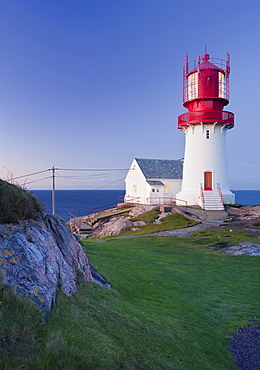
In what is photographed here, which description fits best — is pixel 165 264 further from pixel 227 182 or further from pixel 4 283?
pixel 227 182

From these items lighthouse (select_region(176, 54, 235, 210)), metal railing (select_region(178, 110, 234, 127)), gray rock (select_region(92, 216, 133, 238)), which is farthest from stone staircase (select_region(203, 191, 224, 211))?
gray rock (select_region(92, 216, 133, 238))

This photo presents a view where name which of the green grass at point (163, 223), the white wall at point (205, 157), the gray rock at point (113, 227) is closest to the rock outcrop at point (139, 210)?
the gray rock at point (113, 227)

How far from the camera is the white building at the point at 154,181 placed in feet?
141

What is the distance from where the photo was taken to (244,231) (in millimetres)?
24219

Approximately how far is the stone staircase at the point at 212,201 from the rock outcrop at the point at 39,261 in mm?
28231

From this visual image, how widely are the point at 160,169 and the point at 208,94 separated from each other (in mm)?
15300

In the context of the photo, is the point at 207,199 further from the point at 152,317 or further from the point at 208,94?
the point at 152,317

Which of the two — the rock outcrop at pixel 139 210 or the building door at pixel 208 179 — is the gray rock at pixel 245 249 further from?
the rock outcrop at pixel 139 210

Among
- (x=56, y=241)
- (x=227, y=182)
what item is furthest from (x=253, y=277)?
(x=227, y=182)

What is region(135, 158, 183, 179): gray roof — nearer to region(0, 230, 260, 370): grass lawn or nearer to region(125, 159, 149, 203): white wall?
region(125, 159, 149, 203): white wall

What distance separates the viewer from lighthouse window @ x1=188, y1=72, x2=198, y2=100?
116 feet

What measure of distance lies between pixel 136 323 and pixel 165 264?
9.09 m

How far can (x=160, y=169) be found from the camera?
4616 centimetres

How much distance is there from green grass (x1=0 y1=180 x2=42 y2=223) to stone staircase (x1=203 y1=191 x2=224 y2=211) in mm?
29480
